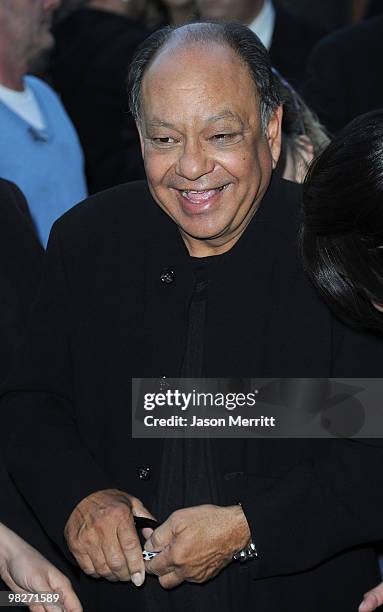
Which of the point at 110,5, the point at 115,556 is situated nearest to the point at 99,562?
the point at 115,556

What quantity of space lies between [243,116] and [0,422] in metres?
0.87

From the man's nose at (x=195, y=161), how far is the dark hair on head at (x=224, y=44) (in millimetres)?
158

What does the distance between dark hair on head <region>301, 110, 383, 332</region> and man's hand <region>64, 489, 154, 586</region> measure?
0.61 m

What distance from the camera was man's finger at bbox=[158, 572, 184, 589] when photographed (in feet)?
7.55

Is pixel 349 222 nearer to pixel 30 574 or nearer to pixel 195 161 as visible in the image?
pixel 195 161

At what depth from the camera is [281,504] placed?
7.59 feet

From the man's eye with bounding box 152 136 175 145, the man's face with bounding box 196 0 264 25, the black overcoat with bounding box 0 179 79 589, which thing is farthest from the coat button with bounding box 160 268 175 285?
the man's face with bounding box 196 0 264 25

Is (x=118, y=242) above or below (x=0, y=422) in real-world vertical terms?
above

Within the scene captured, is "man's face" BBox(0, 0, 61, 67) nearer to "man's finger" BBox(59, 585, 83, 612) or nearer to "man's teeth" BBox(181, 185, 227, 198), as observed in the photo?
"man's teeth" BBox(181, 185, 227, 198)

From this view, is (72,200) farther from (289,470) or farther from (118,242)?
(289,470)

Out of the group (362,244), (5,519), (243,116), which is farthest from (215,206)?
(5,519)

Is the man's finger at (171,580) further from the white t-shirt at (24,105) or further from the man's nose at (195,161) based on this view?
the white t-shirt at (24,105)

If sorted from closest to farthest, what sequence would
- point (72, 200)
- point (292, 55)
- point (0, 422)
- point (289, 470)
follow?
1. point (289, 470)
2. point (0, 422)
3. point (72, 200)
4. point (292, 55)

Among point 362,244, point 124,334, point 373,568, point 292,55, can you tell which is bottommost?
point 373,568
